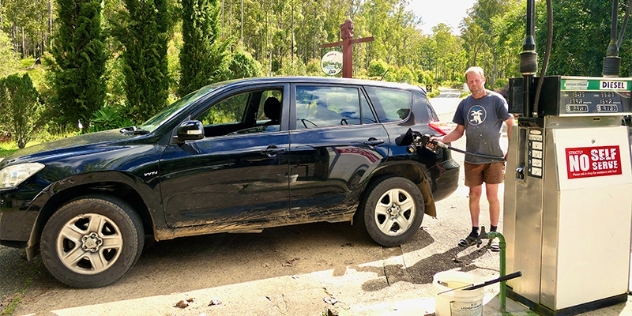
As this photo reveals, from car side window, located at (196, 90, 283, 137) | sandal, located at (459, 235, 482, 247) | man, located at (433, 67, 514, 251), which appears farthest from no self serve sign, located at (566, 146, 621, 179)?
car side window, located at (196, 90, 283, 137)

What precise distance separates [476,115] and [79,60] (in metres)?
11.8

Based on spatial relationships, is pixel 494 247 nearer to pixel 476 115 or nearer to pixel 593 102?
pixel 476 115

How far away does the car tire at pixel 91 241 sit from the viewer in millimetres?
3629

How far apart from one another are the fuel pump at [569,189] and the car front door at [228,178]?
6.71 feet

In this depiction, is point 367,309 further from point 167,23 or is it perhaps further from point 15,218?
point 167,23

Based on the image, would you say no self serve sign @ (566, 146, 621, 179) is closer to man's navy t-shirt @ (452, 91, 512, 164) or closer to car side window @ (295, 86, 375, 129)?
man's navy t-shirt @ (452, 91, 512, 164)

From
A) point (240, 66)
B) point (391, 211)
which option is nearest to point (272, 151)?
point (391, 211)

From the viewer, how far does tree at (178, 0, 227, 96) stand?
49.6 feet

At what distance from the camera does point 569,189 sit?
2797 mm

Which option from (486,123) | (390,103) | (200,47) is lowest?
(486,123)

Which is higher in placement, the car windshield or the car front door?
the car windshield

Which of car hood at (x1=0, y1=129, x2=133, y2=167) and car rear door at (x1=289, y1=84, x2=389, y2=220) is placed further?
car rear door at (x1=289, y1=84, x2=389, y2=220)

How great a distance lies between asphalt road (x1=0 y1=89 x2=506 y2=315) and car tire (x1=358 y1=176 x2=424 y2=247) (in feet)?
0.53

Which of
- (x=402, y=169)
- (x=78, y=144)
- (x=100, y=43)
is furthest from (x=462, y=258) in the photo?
(x=100, y=43)
